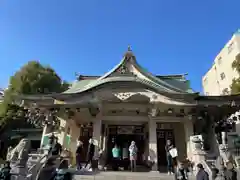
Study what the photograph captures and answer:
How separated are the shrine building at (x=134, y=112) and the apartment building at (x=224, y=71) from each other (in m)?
17.9

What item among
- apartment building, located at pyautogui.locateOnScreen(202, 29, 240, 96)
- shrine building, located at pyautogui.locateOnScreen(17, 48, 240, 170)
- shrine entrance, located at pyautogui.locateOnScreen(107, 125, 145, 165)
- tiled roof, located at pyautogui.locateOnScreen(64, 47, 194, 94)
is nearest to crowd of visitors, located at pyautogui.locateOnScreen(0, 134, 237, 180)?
shrine entrance, located at pyautogui.locateOnScreen(107, 125, 145, 165)

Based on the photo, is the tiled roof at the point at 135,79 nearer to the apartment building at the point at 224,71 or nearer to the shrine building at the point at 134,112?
the shrine building at the point at 134,112

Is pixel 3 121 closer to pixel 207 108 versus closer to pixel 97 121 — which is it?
pixel 97 121

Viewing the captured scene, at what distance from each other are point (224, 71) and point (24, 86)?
95.9 ft

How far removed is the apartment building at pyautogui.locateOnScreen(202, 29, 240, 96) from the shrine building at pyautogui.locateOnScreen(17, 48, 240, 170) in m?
17.9

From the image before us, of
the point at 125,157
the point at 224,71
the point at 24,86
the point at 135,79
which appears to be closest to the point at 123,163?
the point at 125,157

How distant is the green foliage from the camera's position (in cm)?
2275

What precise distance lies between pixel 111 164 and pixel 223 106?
7891 millimetres

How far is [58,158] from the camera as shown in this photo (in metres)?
10.7

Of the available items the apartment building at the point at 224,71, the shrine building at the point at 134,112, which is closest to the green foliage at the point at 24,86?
the shrine building at the point at 134,112

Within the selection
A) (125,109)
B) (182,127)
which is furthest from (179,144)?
(125,109)

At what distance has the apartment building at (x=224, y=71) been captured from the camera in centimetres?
2933

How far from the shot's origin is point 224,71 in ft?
106

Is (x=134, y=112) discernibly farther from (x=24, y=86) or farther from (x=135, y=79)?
(x=24, y=86)
